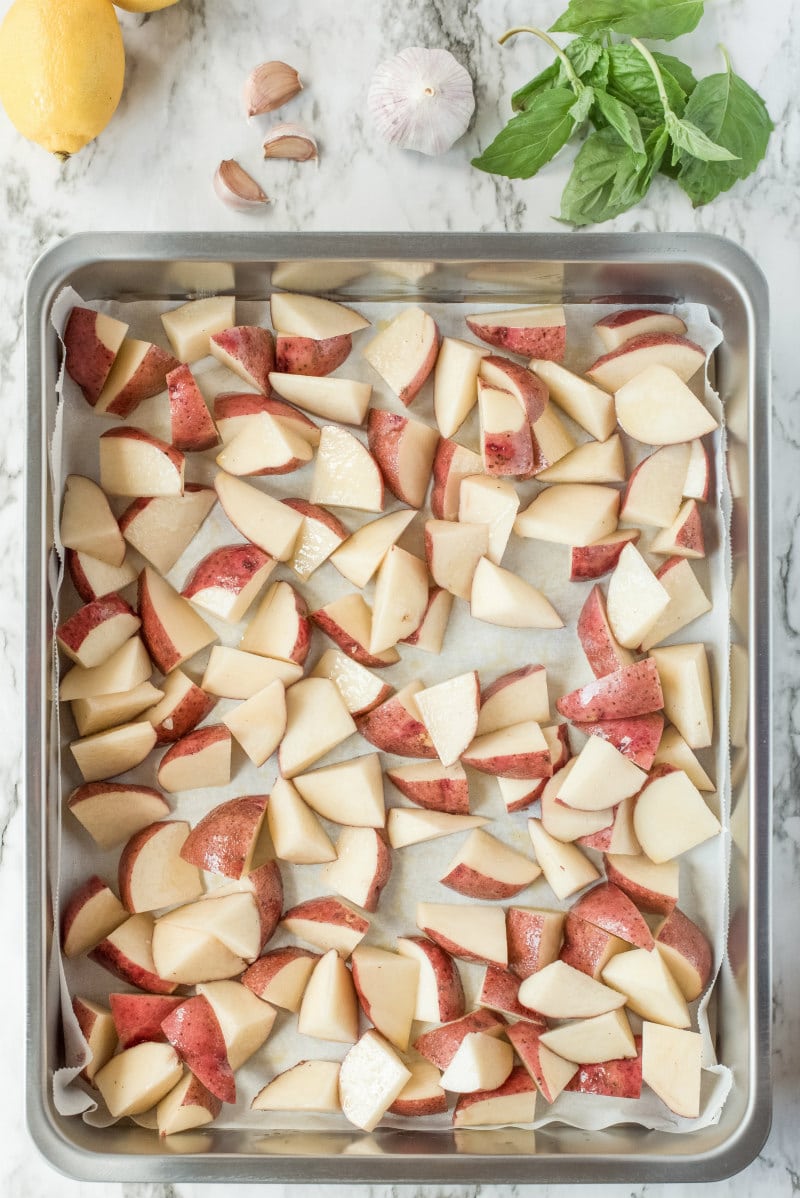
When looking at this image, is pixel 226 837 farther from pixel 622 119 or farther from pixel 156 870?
pixel 622 119


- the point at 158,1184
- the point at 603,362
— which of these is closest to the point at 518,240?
the point at 603,362

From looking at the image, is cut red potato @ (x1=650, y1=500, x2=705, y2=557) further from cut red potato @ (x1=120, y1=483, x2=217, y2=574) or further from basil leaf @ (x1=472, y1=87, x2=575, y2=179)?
cut red potato @ (x1=120, y1=483, x2=217, y2=574)

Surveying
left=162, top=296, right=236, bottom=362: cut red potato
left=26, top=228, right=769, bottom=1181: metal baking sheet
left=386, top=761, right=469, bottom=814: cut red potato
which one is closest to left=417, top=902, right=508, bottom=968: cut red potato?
left=386, top=761, right=469, bottom=814: cut red potato

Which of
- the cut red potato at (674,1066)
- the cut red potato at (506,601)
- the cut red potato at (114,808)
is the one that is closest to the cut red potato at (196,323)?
the cut red potato at (506,601)

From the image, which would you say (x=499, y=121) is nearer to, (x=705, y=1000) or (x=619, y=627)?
(x=619, y=627)

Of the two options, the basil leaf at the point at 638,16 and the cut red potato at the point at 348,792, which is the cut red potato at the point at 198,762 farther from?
the basil leaf at the point at 638,16

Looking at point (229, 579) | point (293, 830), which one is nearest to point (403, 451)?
point (229, 579)
